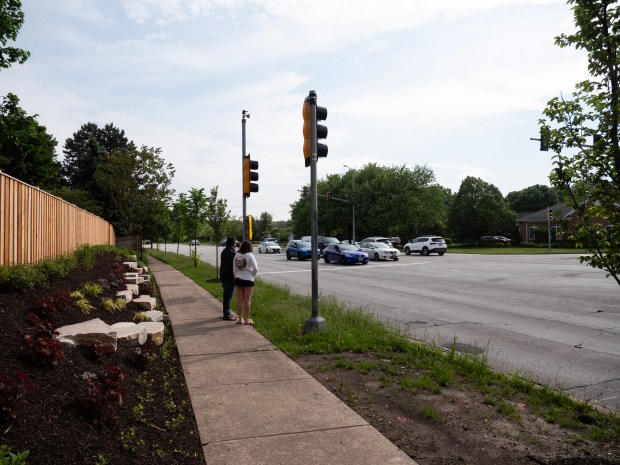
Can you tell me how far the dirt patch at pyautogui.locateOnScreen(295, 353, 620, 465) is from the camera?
3.76 meters

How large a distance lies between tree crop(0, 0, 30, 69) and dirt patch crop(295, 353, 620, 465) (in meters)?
22.3

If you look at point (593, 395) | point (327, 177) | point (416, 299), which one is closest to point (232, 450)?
point (593, 395)

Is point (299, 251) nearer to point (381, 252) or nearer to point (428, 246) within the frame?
point (381, 252)

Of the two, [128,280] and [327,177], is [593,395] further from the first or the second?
[327,177]

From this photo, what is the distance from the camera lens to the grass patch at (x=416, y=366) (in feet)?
15.3

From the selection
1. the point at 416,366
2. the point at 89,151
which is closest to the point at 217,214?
the point at 416,366

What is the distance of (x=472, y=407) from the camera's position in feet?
15.9

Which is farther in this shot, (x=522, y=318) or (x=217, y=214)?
(x=217, y=214)

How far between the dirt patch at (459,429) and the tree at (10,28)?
73.3 ft

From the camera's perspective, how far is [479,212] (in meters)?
75.6

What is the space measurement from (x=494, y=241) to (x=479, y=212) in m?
5.11

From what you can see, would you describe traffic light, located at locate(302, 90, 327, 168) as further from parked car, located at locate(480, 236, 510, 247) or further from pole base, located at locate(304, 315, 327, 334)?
parked car, located at locate(480, 236, 510, 247)

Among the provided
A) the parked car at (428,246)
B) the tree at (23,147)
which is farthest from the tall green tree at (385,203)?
the tree at (23,147)

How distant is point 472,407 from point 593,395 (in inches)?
67.0
